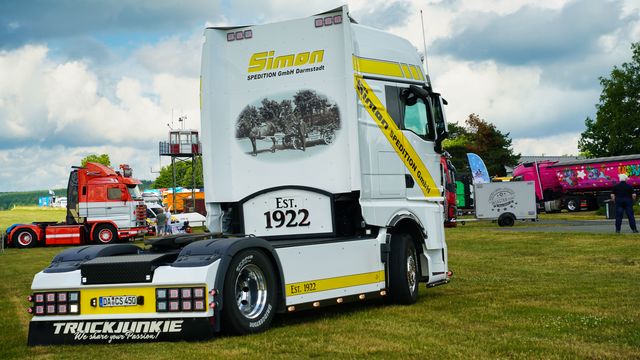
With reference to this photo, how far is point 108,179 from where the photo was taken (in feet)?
140

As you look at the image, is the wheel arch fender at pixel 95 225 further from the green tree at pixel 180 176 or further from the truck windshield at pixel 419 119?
the green tree at pixel 180 176

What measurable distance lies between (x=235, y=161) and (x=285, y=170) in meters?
0.76

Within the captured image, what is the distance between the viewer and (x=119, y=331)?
27.0 ft

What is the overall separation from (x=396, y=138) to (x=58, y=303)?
503 cm

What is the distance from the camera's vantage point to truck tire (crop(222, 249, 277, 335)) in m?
8.22

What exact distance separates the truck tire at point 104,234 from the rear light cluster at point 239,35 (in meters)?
32.0

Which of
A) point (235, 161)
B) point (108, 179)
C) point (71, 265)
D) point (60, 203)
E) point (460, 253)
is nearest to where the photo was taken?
point (71, 265)

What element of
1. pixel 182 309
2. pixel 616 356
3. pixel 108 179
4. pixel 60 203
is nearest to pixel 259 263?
pixel 182 309

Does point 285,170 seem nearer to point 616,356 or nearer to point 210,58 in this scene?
point 210,58

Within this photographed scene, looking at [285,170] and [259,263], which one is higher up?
[285,170]

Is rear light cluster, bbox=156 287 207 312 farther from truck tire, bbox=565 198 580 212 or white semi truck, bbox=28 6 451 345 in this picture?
truck tire, bbox=565 198 580 212

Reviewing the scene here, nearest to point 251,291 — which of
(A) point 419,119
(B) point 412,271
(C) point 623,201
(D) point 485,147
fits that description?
(B) point 412,271

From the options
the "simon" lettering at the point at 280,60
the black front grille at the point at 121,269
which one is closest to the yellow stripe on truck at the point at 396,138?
the "simon" lettering at the point at 280,60

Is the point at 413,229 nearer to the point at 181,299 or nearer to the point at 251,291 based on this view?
the point at 251,291
